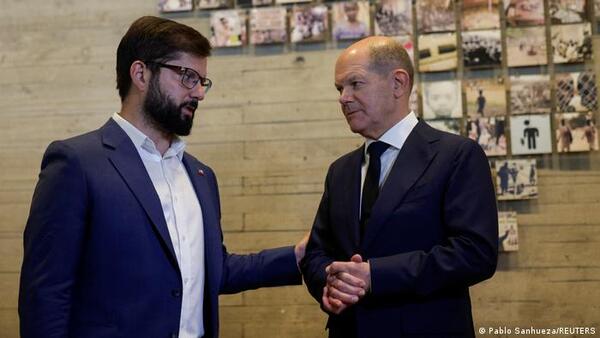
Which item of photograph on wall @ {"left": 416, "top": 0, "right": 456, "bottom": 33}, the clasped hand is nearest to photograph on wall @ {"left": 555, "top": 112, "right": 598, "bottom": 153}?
photograph on wall @ {"left": 416, "top": 0, "right": 456, "bottom": 33}

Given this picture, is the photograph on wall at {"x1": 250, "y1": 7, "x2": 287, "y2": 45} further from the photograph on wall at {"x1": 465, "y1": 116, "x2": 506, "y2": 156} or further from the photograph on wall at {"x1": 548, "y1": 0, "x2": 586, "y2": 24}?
the photograph on wall at {"x1": 548, "y1": 0, "x2": 586, "y2": 24}

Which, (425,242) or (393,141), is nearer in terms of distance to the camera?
(425,242)

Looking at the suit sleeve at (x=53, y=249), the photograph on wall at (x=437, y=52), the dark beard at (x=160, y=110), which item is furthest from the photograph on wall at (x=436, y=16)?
the suit sleeve at (x=53, y=249)

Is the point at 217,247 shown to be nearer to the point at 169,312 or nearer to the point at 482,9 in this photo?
the point at 169,312

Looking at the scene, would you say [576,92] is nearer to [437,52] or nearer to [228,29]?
[437,52]

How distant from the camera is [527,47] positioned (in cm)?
298

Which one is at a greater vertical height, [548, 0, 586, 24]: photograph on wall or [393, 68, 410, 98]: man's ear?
[548, 0, 586, 24]: photograph on wall

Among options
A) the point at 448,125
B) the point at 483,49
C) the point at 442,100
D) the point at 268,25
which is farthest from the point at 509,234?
the point at 268,25

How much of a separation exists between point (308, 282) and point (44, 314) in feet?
2.70

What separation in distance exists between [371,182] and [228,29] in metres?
1.55

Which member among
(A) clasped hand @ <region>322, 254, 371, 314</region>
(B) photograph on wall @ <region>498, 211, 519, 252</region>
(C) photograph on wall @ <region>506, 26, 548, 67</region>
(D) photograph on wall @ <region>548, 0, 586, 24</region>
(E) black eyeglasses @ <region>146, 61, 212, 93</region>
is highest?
(D) photograph on wall @ <region>548, 0, 586, 24</region>

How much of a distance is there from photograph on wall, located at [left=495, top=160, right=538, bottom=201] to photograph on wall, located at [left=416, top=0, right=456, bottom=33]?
0.76 metres

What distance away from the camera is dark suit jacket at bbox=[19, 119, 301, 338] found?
5.27 feet

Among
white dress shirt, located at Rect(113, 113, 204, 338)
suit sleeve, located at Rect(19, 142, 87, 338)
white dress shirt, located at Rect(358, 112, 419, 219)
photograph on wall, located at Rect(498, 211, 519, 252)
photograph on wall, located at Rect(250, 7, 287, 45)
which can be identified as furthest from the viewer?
photograph on wall, located at Rect(250, 7, 287, 45)
